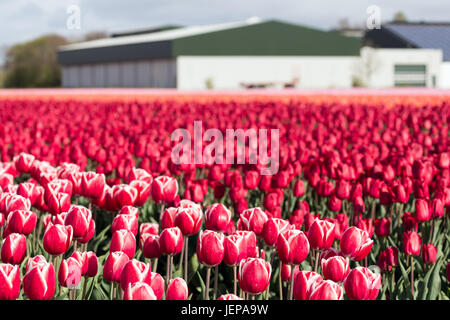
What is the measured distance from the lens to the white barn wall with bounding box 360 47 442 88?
7269cm

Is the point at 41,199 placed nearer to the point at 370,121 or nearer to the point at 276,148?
the point at 276,148

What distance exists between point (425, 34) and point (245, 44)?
25002 mm

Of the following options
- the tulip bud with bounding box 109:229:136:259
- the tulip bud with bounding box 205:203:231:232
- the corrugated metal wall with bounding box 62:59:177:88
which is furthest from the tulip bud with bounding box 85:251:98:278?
the corrugated metal wall with bounding box 62:59:177:88

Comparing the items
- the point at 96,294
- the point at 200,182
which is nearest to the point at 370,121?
the point at 200,182

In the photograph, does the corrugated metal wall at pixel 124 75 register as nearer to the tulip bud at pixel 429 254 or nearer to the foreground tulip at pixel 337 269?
the tulip bud at pixel 429 254

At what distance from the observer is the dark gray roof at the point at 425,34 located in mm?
77625

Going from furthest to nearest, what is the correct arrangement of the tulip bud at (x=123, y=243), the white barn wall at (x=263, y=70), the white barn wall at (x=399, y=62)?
the white barn wall at (x=399, y=62) → the white barn wall at (x=263, y=70) → the tulip bud at (x=123, y=243)

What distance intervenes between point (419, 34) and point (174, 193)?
260 ft

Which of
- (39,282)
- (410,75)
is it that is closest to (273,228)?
(39,282)

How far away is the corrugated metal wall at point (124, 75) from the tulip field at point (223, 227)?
55.1 metres

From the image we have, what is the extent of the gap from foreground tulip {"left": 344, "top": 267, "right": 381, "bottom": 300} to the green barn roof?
59391 millimetres

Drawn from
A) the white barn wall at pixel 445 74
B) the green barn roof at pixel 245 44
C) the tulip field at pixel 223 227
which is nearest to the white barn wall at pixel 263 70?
the green barn roof at pixel 245 44

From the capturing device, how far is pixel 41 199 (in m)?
4.93

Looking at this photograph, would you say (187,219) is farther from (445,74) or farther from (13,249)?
(445,74)
